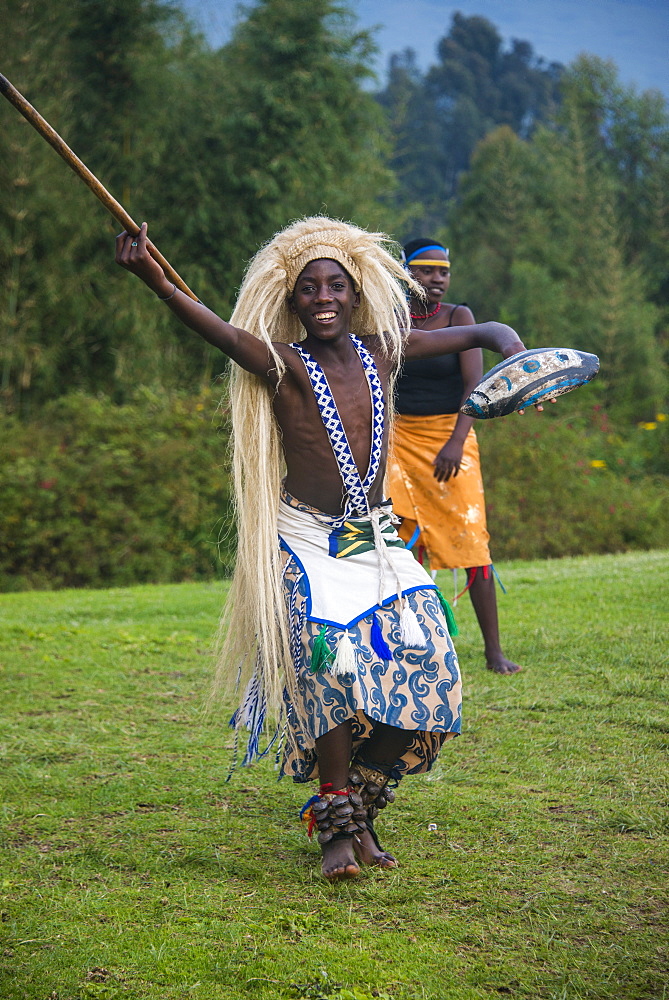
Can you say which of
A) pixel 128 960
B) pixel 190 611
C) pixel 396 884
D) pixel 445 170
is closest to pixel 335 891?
pixel 396 884

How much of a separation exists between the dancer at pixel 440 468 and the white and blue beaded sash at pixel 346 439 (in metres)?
1.75

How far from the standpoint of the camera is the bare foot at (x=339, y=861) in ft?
9.48

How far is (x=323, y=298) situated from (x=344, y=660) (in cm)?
117

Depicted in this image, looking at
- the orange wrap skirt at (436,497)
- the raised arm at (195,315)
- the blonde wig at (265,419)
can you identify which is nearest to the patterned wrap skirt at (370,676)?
the blonde wig at (265,419)

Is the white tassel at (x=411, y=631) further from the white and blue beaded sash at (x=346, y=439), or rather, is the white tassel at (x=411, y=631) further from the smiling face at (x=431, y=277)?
the smiling face at (x=431, y=277)

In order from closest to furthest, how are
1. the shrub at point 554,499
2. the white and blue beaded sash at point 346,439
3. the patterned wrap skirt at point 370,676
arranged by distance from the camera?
1. the patterned wrap skirt at point 370,676
2. the white and blue beaded sash at point 346,439
3. the shrub at point 554,499

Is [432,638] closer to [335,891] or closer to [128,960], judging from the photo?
[335,891]

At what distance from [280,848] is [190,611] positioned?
13.8 ft

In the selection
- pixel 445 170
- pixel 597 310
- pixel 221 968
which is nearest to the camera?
pixel 221 968

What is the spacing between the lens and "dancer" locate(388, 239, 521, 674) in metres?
5.04

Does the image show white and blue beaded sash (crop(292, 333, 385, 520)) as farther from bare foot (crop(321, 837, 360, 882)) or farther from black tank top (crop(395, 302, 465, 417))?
black tank top (crop(395, 302, 465, 417))

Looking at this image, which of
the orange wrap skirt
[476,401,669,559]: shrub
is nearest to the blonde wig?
the orange wrap skirt

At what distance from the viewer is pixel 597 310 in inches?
683

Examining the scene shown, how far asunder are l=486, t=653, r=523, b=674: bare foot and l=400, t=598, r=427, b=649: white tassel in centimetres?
204
